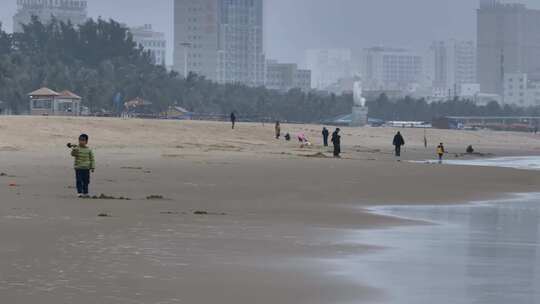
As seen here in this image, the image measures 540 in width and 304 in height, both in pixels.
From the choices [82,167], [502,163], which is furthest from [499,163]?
[82,167]

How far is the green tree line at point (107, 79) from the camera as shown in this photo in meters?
103

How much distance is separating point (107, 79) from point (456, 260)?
102374mm

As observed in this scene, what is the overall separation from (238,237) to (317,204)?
272 inches

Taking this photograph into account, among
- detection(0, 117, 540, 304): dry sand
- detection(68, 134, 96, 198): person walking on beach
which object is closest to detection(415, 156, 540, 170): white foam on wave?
detection(0, 117, 540, 304): dry sand

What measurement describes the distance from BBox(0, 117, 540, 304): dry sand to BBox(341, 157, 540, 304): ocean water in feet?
1.42

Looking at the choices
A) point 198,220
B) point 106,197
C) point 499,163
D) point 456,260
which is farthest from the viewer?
point 499,163

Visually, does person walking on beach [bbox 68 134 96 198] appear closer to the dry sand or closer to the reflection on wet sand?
the dry sand

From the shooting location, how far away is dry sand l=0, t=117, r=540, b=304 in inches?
492

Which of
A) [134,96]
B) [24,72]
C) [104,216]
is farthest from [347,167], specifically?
[134,96]

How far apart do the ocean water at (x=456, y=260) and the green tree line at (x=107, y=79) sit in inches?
3060

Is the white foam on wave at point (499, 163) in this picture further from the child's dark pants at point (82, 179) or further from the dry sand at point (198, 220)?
the child's dark pants at point (82, 179)

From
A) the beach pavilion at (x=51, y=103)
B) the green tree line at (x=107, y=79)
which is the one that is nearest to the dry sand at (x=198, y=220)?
the beach pavilion at (x=51, y=103)

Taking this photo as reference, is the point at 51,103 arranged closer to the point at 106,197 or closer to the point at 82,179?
→ the point at 106,197

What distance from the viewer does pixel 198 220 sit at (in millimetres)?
19328
